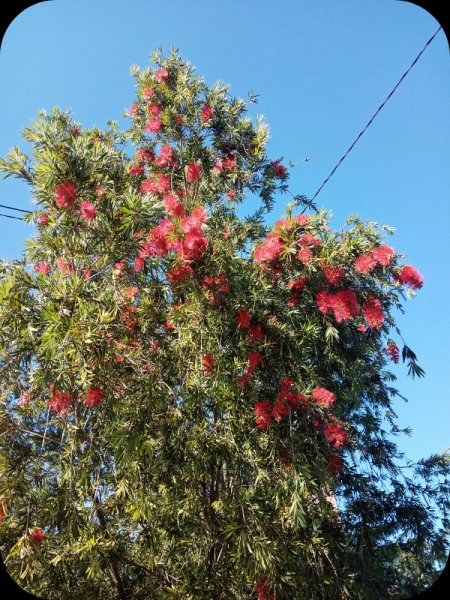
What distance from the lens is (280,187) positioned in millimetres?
6332

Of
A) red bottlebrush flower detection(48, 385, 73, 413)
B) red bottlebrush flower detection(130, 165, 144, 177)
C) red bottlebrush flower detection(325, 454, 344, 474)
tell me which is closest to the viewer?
red bottlebrush flower detection(48, 385, 73, 413)

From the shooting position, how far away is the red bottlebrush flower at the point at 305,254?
397 centimetres

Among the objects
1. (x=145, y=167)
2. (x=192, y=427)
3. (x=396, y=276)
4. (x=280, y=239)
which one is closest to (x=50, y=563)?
(x=192, y=427)

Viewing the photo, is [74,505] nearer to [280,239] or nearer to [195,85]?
[280,239]

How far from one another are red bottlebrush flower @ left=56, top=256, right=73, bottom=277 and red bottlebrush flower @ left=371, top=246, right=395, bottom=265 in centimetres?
257

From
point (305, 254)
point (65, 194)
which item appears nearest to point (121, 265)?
point (65, 194)

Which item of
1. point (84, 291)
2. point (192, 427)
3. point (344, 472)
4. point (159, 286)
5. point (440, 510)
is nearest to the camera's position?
point (84, 291)

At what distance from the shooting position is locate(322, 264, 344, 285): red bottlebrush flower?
398 cm

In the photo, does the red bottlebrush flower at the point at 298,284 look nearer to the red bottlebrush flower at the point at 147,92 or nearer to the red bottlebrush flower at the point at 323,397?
the red bottlebrush flower at the point at 323,397

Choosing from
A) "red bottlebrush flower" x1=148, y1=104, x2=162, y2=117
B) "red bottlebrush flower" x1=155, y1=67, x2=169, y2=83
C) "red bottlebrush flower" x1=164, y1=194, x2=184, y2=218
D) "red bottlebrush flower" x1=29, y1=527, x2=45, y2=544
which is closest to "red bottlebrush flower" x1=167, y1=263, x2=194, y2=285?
"red bottlebrush flower" x1=164, y1=194, x2=184, y2=218

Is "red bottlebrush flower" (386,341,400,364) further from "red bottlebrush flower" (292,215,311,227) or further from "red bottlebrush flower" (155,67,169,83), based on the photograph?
"red bottlebrush flower" (155,67,169,83)

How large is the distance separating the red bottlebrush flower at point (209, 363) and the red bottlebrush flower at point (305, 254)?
3.87ft

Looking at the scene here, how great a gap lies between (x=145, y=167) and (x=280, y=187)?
6.22ft

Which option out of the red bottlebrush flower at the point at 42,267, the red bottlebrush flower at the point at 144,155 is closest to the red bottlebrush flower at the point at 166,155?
the red bottlebrush flower at the point at 144,155
